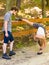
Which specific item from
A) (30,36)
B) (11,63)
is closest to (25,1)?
Answer: (30,36)

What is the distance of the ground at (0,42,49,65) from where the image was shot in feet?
28.9

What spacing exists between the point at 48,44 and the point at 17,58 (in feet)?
8.17

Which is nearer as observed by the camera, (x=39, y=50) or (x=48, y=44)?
(x=39, y=50)

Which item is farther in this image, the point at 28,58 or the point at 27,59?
the point at 28,58

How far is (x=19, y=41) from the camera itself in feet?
36.4

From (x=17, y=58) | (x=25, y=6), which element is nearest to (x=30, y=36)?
(x=17, y=58)

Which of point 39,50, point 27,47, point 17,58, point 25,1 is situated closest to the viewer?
point 17,58

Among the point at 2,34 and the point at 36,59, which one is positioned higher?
the point at 2,34

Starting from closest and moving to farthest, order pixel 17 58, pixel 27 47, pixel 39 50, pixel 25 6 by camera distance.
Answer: pixel 17 58
pixel 39 50
pixel 27 47
pixel 25 6

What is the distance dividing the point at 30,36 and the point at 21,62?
8.94ft

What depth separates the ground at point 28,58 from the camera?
8.80m

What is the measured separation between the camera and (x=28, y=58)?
9359mm

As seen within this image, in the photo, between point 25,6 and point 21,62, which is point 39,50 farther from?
point 25,6

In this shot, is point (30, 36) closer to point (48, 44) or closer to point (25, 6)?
point (48, 44)
